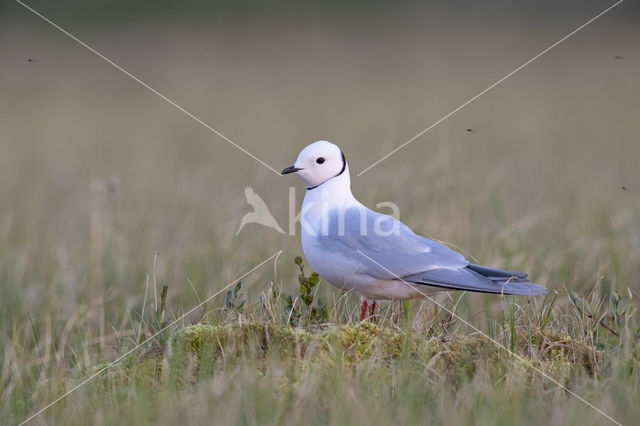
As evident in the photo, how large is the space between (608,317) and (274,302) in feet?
6.23

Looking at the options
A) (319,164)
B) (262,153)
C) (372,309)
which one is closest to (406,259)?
(372,309)

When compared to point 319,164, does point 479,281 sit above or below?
below

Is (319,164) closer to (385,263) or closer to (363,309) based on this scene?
(385,263)

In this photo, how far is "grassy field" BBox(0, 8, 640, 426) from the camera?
372cm

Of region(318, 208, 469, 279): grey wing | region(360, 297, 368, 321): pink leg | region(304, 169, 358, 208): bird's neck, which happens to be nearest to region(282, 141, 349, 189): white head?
region(304, 169, 358, 208): bird's neck

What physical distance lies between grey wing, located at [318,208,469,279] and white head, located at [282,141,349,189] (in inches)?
12.5

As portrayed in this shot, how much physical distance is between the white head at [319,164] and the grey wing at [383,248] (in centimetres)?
32

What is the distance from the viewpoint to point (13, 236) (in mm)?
8391

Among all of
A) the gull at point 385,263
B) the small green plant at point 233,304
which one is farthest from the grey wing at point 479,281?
the small green plant at point 233,304

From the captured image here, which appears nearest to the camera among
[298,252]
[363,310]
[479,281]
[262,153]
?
[479,281]

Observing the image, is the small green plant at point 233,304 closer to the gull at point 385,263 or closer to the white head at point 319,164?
the gull at point 385,263

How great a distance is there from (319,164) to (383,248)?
2.14ft

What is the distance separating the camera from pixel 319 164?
4.83 metres

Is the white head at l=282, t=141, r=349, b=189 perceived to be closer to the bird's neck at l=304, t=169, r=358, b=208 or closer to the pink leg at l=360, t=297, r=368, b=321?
the bird's neck at l=304, t=169, r=358, b=208
